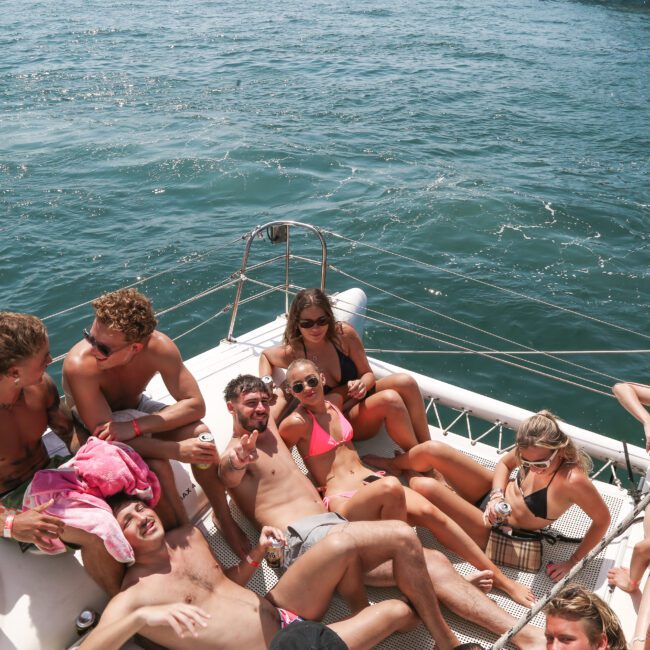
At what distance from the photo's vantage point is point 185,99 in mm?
17453

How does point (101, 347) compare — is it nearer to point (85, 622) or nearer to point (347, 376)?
point (85, 622)

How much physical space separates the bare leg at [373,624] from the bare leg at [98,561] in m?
0.99

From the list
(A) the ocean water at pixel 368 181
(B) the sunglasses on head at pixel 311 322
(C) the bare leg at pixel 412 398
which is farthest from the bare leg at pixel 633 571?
(B) the sunglasses on head at pixel 311 322

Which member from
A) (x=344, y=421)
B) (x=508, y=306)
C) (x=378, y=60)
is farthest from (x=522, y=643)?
(x=378, y=60)

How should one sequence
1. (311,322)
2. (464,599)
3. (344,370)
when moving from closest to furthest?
(464,599) → (311,322) → (344,370)

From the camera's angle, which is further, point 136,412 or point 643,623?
point 136,412

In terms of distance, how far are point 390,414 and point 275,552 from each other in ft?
4.29

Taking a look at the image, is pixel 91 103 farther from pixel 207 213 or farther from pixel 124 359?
pixel 124 359

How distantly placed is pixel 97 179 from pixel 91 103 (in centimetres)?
521

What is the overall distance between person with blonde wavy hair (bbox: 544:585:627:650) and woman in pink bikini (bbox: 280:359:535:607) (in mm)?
1172

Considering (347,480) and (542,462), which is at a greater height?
(542,462)

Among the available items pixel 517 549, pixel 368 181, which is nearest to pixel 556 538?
pixel 517 549

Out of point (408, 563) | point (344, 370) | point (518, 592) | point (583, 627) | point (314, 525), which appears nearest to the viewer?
point (583, 627)

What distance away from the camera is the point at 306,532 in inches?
131
